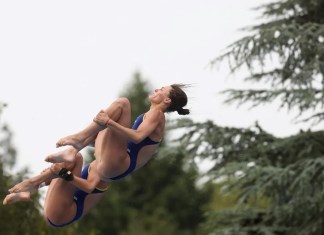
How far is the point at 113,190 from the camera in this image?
39.0 m

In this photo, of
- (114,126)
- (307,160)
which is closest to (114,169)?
(114,126)

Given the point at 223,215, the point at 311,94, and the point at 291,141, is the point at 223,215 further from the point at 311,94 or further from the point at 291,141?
the point at 311,94

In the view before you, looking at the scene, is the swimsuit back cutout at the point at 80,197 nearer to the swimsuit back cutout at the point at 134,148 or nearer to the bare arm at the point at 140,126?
the swimsuit back cutout at the point at 134,148

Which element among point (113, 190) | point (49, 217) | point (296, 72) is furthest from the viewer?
point (113, 190)

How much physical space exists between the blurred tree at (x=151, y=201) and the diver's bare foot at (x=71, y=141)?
104ft

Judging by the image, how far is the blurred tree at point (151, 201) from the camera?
126ft

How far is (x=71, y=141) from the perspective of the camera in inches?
235

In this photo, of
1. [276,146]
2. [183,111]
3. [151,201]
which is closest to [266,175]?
[276,146]

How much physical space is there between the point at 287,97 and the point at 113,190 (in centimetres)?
2147

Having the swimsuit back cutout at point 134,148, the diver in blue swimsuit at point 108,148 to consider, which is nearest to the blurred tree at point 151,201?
the diver in blue swimsuit at point 108,148

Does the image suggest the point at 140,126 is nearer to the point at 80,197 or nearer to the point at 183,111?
the point at 183,111

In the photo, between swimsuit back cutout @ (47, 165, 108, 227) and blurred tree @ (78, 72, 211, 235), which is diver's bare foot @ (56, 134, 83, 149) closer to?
swimsuit back cutout @ (47, 165, 108, 227)

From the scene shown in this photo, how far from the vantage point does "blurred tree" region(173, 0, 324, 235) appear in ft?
55.1

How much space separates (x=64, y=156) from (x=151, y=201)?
3370cm
